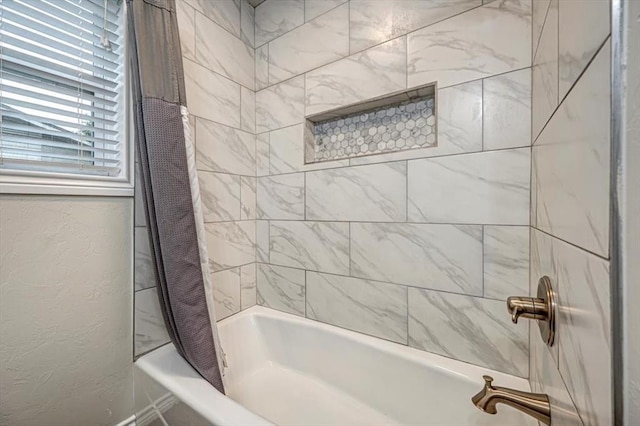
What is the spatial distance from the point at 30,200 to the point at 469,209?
1.58 metres

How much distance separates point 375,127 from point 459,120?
42 cm

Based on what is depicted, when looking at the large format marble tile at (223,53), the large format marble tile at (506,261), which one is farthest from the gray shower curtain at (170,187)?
the large format marble tile at (506,261)

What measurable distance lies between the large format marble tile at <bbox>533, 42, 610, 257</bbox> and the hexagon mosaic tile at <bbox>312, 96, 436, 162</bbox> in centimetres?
68

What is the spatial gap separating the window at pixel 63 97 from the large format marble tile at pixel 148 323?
0.46 m

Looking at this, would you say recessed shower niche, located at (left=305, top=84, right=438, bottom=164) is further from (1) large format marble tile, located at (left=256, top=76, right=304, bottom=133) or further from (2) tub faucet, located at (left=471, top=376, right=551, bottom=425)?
(2) tub faucet, located at (left=471, top=376, right=551, bottom=425)

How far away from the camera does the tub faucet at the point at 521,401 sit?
58 centimetres

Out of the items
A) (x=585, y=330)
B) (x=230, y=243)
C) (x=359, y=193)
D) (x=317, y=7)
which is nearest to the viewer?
(x=585, y=330)

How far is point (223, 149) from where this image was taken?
1.50m

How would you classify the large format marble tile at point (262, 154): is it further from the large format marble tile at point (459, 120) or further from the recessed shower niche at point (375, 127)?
the large format marble tile at point (459, 120)

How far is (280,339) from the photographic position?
5.03 feet

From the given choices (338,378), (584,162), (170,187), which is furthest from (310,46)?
(338,378)

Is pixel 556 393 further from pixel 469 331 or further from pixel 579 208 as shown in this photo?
pixel 469 331

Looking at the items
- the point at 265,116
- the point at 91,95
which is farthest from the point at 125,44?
the point at 265,116

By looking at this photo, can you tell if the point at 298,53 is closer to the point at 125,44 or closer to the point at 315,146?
the point at 315,146
